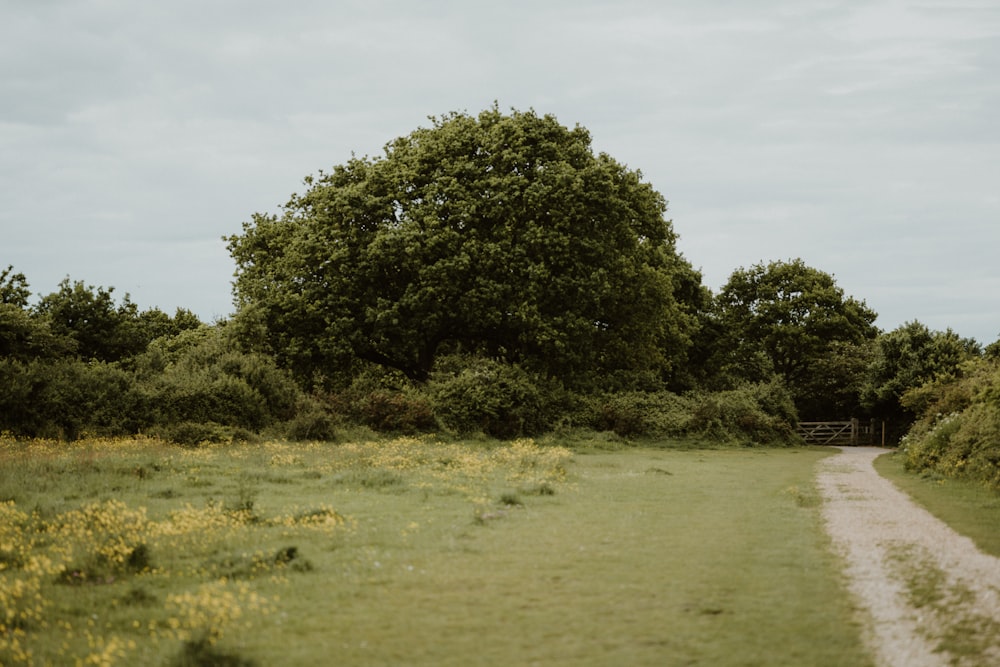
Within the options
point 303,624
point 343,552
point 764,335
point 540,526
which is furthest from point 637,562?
point 764,335

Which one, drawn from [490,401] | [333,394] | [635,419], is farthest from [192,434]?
[635,419]

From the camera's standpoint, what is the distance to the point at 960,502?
70.1ft

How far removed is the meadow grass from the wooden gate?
3559 centimetres

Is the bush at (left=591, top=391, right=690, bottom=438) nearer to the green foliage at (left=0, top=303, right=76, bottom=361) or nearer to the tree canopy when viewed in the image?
the tree canopy

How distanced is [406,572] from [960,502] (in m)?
15.3

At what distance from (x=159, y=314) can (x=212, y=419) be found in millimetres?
61702

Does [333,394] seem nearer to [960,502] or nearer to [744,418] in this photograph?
[744,418]

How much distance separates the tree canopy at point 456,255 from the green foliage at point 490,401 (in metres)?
2.78

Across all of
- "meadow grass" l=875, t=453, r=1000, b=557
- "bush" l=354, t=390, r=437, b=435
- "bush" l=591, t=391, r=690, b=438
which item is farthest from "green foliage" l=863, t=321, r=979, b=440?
"bush" l=354, t=390, r=437, b=435

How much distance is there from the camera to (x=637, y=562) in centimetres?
1355

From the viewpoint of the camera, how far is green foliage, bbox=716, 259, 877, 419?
76.0 metres

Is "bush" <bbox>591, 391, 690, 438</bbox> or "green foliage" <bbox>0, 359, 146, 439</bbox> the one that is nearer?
"green foliage" <bbox>0, 359, 146, 439</bbox>

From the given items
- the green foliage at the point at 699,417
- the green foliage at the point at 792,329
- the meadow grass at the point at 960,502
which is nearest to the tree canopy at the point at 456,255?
the green foliage at the point at 699,417

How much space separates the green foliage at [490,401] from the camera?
1677 inches
